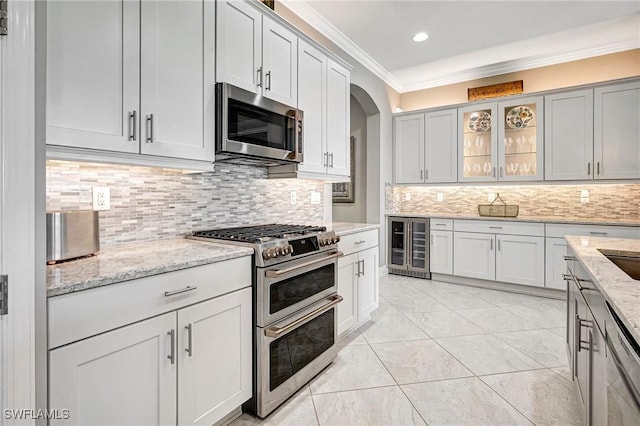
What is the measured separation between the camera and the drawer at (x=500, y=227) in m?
3.84

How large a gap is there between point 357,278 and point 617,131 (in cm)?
347

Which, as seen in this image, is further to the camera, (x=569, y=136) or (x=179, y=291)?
(x=569, y=136)

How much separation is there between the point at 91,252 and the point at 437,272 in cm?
424

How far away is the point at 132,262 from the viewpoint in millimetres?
1322

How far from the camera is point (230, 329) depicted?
5.22ft

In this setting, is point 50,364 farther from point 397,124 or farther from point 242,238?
point 397,124

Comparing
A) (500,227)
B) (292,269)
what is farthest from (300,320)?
(500,227)

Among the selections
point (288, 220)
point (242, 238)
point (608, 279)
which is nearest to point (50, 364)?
point (242, 238)

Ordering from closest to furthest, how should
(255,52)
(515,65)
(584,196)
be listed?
(255,52), (584,196), (515,65)

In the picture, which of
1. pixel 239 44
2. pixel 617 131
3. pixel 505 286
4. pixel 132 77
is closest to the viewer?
pixel 132 77

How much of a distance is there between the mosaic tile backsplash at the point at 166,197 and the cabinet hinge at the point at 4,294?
30.2 inches

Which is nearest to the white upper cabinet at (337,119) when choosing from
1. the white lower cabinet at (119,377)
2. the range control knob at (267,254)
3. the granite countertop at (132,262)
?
the range control knob at (267,254)

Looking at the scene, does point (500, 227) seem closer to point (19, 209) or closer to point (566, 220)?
point (566, 220)

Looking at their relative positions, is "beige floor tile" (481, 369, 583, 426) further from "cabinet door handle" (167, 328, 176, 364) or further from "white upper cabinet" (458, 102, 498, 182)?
"white upper cabinet" (458, 102, 498, 182)
